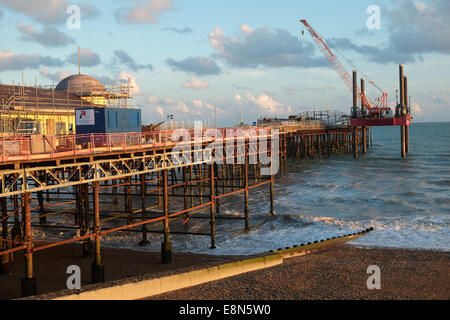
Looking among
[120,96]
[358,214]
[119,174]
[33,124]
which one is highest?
[120,96]

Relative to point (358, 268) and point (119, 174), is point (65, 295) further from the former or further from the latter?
point (358, 268)

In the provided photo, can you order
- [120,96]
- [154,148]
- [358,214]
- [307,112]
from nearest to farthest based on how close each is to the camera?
[154,148] → [358,214] → [120,96] → [307,112]

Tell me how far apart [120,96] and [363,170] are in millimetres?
30914

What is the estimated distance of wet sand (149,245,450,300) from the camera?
43.7 feet

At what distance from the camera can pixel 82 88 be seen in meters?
43.8

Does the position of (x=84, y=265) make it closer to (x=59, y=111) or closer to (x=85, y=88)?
(x=59, y=111)

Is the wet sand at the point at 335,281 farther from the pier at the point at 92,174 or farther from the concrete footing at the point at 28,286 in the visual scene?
the pier at the point at 92,174

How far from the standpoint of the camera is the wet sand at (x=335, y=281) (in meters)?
13.3

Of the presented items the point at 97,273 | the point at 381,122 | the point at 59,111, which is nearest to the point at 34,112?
the point at 59,111

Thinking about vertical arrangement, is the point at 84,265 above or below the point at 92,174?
below

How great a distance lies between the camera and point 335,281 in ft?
48.1

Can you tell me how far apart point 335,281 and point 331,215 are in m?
15.5

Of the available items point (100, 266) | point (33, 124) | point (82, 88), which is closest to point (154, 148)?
point (100, 266)
